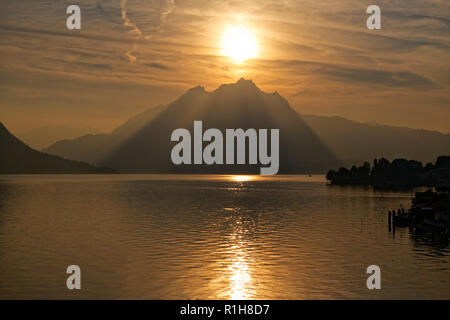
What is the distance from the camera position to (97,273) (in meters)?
45.5

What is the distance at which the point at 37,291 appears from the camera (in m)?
38.8

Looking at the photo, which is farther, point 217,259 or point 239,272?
point 217,259

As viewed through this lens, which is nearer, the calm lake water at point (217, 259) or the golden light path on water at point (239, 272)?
the golden light path on water at point (239, 272)

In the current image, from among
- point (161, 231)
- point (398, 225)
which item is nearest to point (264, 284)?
point (161, 231)

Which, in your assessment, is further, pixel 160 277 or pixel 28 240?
pixel 28 240

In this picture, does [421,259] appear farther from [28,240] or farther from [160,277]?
[28,240]

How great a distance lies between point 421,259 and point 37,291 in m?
41.2

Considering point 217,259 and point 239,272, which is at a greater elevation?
point 217,259

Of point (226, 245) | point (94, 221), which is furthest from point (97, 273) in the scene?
point (94, 221)

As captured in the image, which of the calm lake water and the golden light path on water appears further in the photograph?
the calm lake water

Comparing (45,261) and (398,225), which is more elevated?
(398,225)
